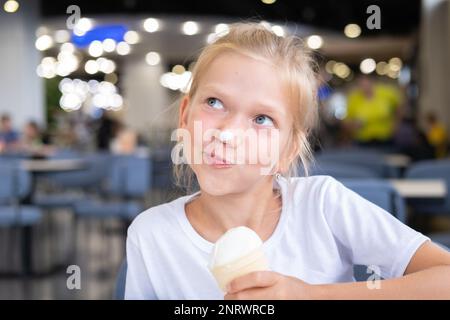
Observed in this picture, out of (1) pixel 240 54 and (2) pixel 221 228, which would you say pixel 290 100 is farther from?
(2) pixel 221 228

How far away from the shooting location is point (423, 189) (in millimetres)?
2840

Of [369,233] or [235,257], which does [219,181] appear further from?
[369,233]

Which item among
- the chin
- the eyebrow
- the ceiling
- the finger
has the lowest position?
the finger

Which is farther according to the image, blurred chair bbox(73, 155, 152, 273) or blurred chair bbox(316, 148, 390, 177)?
blurred chair bbox(73, 155, 152, 273)

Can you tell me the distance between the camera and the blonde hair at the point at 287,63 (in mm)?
610

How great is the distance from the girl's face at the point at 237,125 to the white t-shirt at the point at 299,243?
0.10 m

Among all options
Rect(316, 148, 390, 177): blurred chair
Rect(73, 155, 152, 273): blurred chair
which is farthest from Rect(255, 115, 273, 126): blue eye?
Rect(73, 155, 152, 273): blurred chair

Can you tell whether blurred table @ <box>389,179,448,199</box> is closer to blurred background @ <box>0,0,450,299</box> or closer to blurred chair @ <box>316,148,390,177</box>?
blurred background @ <box>0,0,450,299</box>

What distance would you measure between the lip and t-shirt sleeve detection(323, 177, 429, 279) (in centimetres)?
19

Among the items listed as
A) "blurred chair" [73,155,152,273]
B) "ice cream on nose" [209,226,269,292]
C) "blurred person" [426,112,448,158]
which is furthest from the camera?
"blurred person" [426,112,448,158]

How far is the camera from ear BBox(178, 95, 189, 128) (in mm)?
647

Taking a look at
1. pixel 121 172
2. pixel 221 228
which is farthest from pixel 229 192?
pixel 121 172

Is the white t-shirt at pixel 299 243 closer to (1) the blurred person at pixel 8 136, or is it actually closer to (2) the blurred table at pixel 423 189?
(2) the blurred table at pixel 423 189

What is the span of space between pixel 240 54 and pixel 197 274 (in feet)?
0.80
